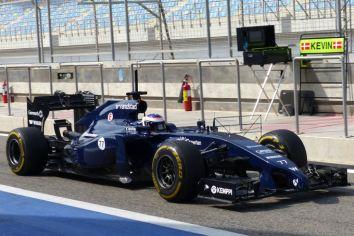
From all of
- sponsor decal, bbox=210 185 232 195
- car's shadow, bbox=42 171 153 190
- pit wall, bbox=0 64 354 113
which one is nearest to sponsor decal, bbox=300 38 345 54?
pit wall, bbox=0 64 354 113

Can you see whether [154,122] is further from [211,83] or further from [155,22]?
[155,22]

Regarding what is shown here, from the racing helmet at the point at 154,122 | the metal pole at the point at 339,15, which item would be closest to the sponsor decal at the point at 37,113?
the racing helmet at the point at 154,122

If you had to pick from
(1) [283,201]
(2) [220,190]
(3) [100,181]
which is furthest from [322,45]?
(2) [220,190]

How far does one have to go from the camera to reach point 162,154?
333 inches

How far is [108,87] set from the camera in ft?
73.9

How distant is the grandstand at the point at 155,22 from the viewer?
17750mm

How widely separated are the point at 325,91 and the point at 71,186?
28.6 ft

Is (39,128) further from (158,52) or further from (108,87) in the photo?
(108,87)

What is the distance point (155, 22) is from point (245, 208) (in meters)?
13.3

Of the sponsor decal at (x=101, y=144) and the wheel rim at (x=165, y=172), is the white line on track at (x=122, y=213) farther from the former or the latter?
the sponsor decal at (x=101, y=144)

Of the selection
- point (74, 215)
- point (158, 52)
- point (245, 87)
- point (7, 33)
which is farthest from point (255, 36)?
point (7, 33)

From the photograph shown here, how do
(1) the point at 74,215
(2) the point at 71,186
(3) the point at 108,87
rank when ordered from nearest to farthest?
(1) the point at 74,215
(2) the point at 71,186
(3) the point at 108,87

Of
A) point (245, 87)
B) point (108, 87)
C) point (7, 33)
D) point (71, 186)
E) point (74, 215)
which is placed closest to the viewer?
point (74, 215)

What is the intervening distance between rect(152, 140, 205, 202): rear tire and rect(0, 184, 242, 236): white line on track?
1.73 feet
